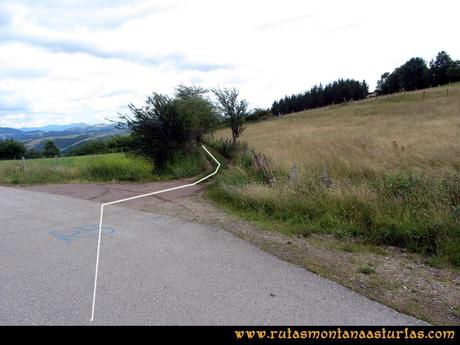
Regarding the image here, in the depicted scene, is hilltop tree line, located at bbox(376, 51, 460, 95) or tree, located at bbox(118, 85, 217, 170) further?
hilltop tree line, located at bbox(376, 51, 460, 95)

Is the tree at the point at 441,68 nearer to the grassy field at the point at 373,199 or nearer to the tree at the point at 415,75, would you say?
the tree at the point at 415,75

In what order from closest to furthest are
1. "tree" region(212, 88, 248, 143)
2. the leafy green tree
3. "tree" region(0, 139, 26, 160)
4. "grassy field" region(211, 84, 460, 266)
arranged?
"grassy field" region(211, 84, 460, 266), "tree" region(212, 88, 248, 143), the leafy green tree, "tree" region(0, 139, 26, 160)

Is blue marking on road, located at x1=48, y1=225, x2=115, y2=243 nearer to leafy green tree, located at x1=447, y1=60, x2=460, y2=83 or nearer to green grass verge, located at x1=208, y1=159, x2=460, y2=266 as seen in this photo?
green grass verge, located at x1=208, y1=159, x2=460, y2=266

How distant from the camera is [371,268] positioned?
4.52 m

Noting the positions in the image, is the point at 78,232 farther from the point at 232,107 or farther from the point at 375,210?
the point at 232,107

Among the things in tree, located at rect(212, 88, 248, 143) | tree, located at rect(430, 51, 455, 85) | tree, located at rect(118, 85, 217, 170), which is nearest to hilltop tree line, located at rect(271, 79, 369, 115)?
tree, located at rect(430, 51, 455, 85)

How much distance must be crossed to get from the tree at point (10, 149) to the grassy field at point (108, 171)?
284ft

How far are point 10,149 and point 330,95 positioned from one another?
280 feet

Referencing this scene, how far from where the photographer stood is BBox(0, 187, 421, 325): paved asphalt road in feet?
10.6

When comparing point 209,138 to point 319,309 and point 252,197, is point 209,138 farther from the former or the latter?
point 319,309

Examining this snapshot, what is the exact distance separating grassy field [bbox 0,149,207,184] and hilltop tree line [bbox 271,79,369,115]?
6722 cm

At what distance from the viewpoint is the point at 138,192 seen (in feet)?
35.2

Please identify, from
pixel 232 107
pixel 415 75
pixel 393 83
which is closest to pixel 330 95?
pixel 393 83
